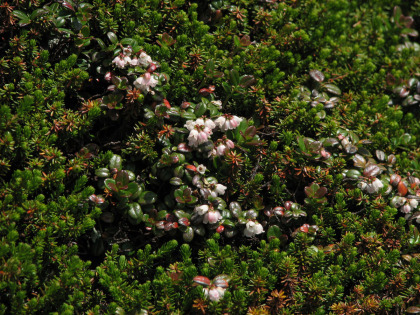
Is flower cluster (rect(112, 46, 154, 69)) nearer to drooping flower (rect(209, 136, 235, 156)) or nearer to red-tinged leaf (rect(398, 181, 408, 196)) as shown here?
drooping flower (rect(209, 136, 235, 156))

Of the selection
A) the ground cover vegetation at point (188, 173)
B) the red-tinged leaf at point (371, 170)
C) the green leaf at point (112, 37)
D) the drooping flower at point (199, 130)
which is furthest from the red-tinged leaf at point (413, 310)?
the green leaf at point (112, 37)

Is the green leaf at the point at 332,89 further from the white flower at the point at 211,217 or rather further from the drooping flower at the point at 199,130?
the white flower at the point at 211,217

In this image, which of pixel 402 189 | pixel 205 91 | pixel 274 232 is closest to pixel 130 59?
pixel 205 91

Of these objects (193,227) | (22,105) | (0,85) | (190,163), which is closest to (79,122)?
(22,105)

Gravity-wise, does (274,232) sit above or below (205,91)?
below

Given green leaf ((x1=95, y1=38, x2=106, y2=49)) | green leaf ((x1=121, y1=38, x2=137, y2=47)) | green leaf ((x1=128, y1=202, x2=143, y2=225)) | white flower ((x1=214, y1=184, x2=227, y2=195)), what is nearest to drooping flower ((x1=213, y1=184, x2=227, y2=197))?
white flower ((x1=214, y1=184, x2=227, y2=195))

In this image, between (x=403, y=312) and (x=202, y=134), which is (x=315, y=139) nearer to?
(x=202, y=134)

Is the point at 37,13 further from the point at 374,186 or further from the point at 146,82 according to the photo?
the point at 374,186
